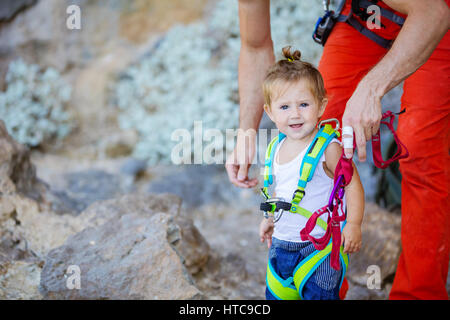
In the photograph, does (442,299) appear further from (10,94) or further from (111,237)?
(10,94)

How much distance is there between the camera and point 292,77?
146cm

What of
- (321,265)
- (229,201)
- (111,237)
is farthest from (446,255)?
(229,201)

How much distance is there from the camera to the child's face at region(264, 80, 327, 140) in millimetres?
1458

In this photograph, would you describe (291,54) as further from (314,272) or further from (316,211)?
(314,272)

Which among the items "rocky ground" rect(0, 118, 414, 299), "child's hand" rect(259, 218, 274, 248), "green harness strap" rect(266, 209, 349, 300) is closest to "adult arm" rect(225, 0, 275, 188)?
"child's hand" rect(259, 218, 274, 248)

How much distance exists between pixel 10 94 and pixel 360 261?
3855 millimetres

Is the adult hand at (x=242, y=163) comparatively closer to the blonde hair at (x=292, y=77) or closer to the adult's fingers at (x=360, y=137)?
the blonde hair at (x=292, y=77)

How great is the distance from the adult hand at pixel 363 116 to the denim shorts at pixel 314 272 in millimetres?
377

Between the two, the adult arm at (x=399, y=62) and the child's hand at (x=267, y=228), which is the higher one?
the adult arm at (x=399, y=62)

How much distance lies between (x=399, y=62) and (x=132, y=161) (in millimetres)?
3250

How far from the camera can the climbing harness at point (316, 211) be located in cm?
136

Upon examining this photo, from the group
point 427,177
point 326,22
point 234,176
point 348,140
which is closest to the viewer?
point 348,140

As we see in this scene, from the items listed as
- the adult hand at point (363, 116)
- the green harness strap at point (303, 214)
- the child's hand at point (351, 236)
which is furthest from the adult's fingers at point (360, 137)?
the child's hand at point (351, 236)

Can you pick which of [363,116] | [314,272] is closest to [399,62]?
[363,116]
